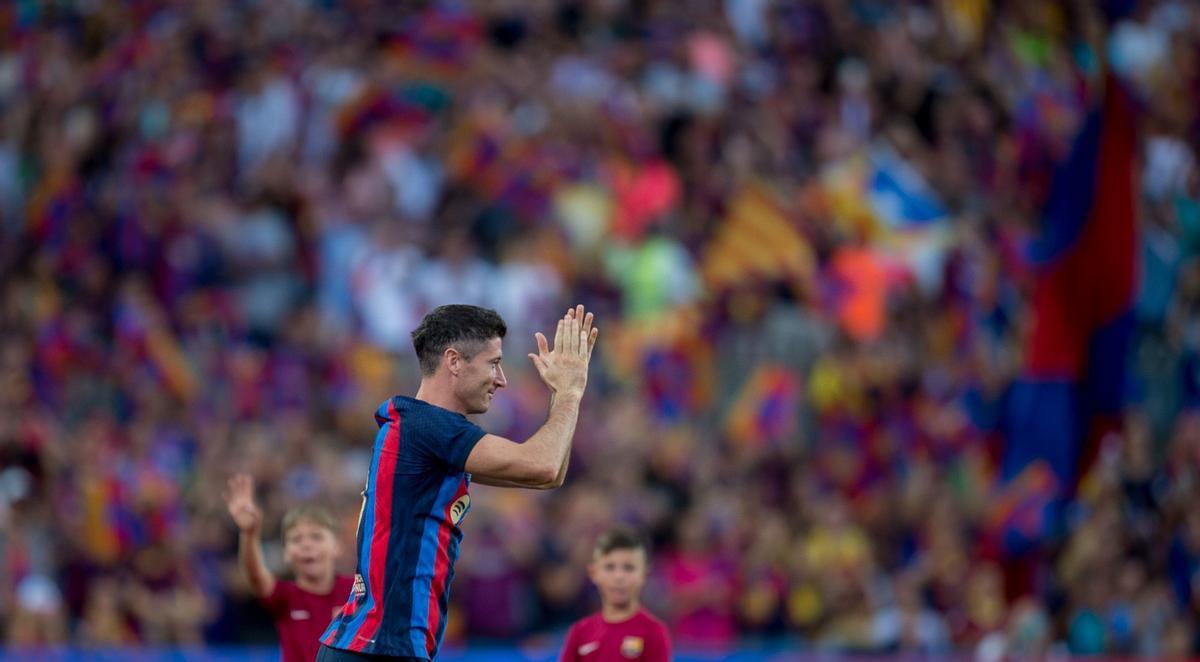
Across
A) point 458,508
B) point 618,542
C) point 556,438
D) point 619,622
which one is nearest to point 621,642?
point 619,622

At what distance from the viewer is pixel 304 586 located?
31.3 feet

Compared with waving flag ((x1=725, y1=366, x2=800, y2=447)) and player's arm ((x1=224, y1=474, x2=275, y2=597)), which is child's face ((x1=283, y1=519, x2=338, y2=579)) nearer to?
player's arm ((x1=224, y1=474, x2=275, y2=597))

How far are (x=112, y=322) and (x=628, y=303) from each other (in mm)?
4912

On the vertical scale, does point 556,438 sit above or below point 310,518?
below

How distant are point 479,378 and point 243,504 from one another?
2362 millimetres

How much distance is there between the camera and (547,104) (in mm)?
19641

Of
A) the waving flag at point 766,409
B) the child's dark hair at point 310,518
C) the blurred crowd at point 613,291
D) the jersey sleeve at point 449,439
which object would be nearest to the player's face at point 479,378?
the jersey sleeve at point 449,439

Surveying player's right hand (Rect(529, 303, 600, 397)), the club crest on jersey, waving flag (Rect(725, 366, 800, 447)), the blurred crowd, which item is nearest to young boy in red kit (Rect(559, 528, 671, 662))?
the club crest on jersey

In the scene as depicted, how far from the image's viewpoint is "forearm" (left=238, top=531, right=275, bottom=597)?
9.18 meters

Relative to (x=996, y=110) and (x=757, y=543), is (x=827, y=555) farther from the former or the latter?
(x=996, y=110)

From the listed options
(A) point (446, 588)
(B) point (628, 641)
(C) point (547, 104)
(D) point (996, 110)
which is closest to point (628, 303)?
(C) point (547, 104)

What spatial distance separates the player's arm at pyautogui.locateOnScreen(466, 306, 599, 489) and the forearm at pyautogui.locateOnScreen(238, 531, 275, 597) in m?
2.37

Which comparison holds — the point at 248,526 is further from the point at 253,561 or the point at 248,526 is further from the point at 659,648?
the point at 659,648

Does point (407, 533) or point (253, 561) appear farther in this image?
point (253, 561)
